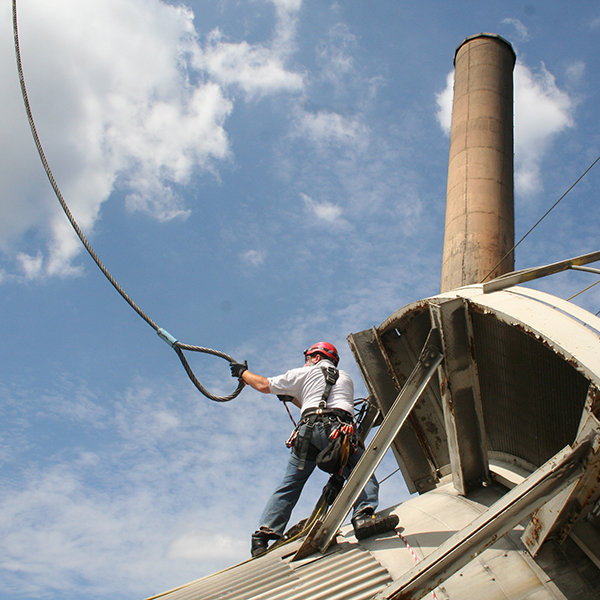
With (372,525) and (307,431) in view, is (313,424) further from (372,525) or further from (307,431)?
(372,525)

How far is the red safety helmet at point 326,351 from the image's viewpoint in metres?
6.19

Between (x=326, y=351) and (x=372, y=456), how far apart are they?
1772 mm

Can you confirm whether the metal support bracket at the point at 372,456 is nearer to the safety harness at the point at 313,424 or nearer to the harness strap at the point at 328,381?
the safety harness at the point at 313,424

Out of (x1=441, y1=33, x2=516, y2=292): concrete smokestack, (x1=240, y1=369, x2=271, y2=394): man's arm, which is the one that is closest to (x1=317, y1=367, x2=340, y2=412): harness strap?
(x1=240, y1=369, x2=271, y2=394): man's arm

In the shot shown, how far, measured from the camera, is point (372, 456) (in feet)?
15.1

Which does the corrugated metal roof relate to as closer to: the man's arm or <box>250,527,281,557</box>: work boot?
<box>250,527,281,557</box>: work boot

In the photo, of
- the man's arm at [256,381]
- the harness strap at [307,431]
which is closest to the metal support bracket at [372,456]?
the harness strap at [307,431]

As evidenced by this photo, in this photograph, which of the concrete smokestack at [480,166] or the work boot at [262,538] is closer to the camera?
the work boot at [262,538]

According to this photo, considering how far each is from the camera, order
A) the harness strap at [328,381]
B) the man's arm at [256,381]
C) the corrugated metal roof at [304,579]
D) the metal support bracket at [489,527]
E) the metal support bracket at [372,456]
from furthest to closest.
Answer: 1. the man's arm at [256,381]
2. the harness strap at [328,381]
3. the metal support bracket at [372,456]
4. the corrugated metal roof at [304,579]
5. the metal support bracket at [489,527]

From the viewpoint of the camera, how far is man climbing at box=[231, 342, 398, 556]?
16.8 feet

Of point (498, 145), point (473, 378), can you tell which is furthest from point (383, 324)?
point (498, 145)

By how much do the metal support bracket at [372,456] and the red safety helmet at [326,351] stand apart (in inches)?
60.0

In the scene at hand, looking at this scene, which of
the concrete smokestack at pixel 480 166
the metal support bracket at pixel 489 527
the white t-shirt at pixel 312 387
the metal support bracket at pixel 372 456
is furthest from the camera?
the concrete smokestack at pixel 480 166

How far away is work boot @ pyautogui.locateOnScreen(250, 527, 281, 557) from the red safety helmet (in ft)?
6.33
